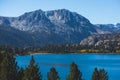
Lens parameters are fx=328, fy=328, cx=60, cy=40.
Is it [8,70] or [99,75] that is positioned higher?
[8,70]

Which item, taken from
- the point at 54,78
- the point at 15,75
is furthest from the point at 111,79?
the point at 15,75

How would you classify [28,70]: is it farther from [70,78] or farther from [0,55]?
[0,55]

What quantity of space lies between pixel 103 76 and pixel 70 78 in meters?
8.72

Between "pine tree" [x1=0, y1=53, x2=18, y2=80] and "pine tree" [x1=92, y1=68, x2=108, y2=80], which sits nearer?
"pine tree" [x1=0, y1=53, x2=18, y2=80]

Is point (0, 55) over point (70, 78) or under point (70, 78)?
over

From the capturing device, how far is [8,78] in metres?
84.2

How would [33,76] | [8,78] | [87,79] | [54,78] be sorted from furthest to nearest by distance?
1. [87,79]
2. [54,78]
3. [8,78]
4. [33,76]

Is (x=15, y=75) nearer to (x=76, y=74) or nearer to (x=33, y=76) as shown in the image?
(x=33, y=76)

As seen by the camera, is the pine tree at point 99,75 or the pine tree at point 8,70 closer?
the pine tree at point 8,70

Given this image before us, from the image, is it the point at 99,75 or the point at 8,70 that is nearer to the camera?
the point at 8,70

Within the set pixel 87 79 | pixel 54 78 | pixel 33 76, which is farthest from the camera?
pixel 87 79

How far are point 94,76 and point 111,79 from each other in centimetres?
7617

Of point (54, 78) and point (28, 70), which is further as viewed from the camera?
point (54, 78)

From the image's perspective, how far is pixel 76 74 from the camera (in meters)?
86.9
